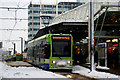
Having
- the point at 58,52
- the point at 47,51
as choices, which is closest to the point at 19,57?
the point at 47,51

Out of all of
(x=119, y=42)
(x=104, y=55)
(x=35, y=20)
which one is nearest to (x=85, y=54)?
(x=119, y=42)

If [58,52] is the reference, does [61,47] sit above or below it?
above

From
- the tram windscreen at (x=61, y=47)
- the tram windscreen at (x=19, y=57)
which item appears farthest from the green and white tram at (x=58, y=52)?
the tram windscreen at (x=19, y=57)

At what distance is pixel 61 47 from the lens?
22641 millimetres

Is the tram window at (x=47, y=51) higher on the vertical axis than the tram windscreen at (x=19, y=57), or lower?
higher

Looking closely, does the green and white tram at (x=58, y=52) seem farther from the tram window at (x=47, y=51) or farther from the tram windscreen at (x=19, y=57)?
the tram windscreen at (x=19, y=57)

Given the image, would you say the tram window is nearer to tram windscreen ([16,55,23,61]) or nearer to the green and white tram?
the green and white tram

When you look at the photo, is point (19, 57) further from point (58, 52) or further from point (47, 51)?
point (58, 52)

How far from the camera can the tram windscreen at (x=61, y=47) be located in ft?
74.1

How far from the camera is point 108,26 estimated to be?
3559 cm

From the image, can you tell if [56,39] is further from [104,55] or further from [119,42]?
[119,42]

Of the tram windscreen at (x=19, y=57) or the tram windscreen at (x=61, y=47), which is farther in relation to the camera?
the tram windscreen at (x=19, y=57)

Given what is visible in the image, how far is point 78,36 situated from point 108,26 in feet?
33.8

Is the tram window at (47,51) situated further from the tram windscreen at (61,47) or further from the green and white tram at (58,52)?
the tram windscreen at (61,47)
